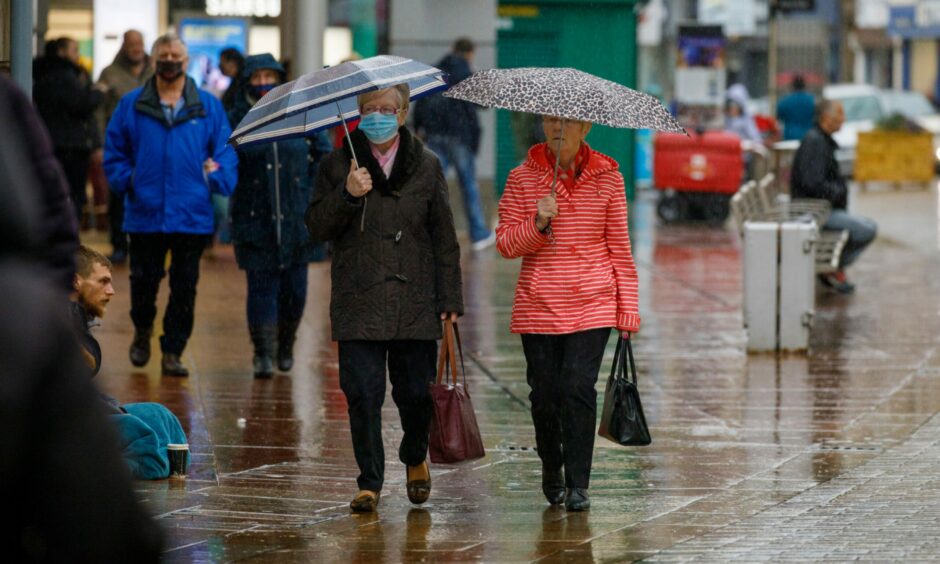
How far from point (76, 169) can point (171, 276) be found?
16.0ft

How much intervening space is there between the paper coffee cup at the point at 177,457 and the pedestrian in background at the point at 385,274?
2.69ft

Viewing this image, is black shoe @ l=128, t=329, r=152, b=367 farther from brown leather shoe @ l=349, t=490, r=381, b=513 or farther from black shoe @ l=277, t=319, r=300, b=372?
brown leather shoe @ l=349, t=490, r=381, b=513

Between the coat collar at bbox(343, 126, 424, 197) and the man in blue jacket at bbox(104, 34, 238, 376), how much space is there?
9.43 feet

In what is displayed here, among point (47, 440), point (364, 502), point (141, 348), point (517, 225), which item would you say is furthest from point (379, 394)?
point (47, 440)

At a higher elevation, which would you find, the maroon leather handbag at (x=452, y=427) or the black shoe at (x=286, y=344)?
the maroon leather handbag at (x=452, y=427)

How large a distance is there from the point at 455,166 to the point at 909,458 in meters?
9.48

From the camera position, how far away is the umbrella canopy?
251 inches

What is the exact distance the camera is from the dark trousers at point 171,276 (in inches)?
367

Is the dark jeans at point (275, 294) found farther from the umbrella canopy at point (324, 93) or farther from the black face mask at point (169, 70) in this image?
the umbrella canopy at point (324, 93)

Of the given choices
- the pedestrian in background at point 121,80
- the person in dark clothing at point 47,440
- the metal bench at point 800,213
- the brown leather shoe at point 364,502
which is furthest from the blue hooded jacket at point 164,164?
the person in dark clothing at point 47,440

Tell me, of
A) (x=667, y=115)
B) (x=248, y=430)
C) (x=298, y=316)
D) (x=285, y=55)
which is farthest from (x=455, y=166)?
(x=667, y=115)

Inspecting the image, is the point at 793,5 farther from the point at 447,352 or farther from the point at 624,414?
the point at 447,352

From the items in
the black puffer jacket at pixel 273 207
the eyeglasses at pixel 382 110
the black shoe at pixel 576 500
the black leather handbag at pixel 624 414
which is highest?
the eyeglasses at pixel 382 110

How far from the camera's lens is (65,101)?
13773 mm
